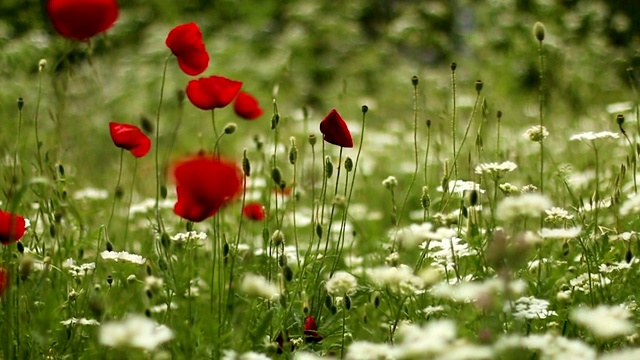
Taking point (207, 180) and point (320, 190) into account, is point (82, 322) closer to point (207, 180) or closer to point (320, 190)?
point (207, 180)

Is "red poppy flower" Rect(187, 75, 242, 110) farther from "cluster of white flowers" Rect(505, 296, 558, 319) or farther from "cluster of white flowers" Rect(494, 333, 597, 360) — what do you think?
"cluster of white flowers" Rect(494, 333, 597, 360)

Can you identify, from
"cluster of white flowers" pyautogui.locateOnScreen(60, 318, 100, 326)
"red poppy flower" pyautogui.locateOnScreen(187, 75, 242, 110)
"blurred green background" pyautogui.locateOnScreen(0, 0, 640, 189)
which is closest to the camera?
"cluster of white flowers" pyautogui.locateOnScreen(60, 318, 100, 326)

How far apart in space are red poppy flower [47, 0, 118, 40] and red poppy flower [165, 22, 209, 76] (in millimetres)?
141

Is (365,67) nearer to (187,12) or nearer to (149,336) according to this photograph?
(187,12)

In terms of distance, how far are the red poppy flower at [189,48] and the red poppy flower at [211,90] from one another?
87 mm

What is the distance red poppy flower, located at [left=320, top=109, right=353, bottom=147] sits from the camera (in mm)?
1641

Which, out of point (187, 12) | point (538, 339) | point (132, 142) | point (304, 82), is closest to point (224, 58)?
point (304, 82)

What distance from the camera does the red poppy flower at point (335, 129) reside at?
1.64m

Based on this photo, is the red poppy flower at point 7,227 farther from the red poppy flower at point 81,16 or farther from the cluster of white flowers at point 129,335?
the cluster of white flowers at point 129,335

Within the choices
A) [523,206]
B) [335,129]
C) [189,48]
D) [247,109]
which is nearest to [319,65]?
[247,109]

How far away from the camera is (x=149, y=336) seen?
1090 millimetres

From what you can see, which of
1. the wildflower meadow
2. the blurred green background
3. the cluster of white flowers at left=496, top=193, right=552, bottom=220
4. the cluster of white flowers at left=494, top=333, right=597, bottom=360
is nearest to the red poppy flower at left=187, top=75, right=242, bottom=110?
the wildflower meadow

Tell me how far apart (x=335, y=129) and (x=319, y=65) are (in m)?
4.91

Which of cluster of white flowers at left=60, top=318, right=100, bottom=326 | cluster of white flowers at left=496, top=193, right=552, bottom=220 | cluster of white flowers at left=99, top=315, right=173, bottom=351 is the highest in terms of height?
cluster of white flowers at left=496, top=193, right=552, bottom=220
